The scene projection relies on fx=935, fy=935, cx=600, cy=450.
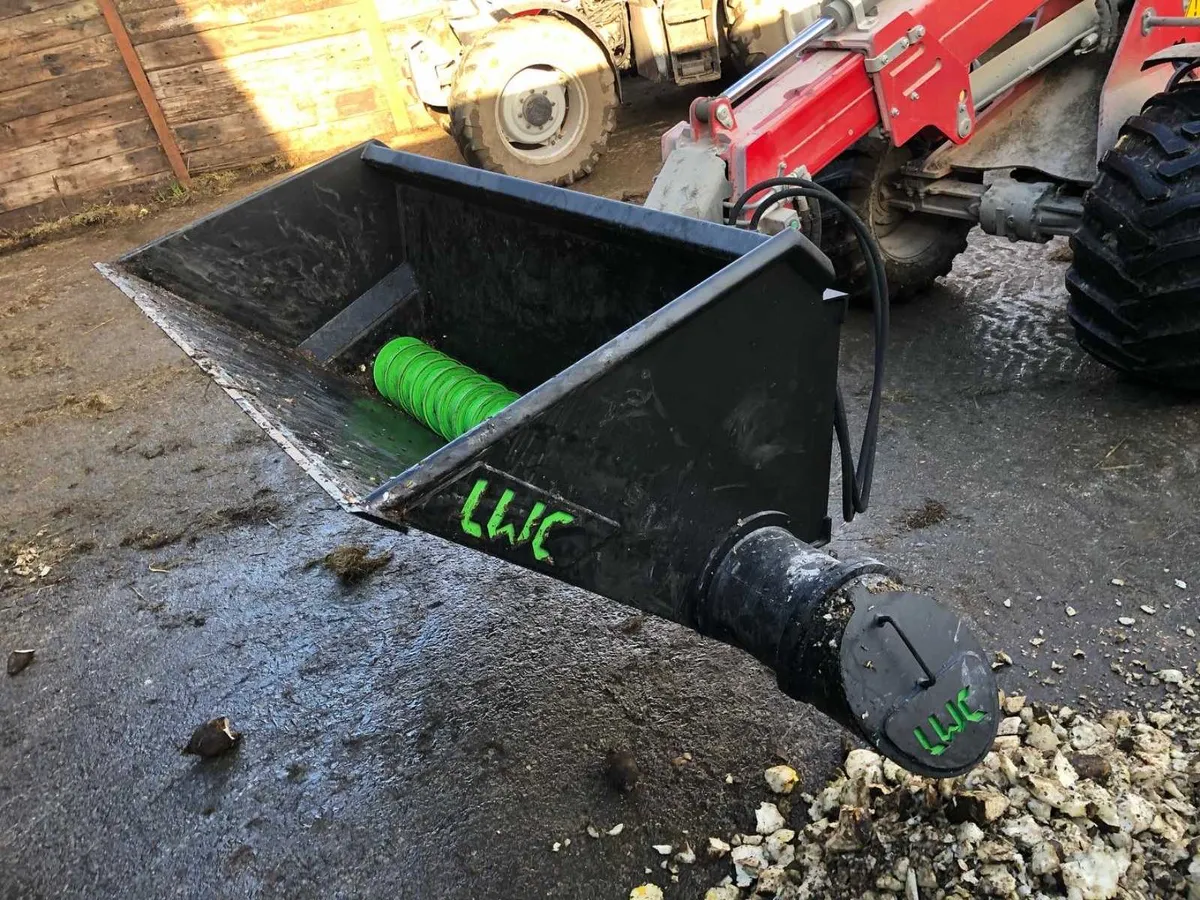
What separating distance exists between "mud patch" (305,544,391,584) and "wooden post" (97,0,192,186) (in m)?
5.80

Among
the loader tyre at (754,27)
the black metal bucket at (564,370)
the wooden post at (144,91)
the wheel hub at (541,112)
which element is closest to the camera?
the black metal bucket at (564,370)

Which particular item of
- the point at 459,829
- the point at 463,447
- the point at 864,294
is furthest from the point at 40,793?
the point at 864,294

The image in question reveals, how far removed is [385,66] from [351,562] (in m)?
6.01

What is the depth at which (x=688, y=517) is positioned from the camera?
1.74m

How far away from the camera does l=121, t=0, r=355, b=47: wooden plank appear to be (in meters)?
7.28

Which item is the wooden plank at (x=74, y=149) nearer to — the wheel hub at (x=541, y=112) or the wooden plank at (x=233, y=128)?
the wooden plank at (x=233, y=128)

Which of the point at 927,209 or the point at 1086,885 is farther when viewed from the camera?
the point at 927,209

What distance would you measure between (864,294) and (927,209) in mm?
453

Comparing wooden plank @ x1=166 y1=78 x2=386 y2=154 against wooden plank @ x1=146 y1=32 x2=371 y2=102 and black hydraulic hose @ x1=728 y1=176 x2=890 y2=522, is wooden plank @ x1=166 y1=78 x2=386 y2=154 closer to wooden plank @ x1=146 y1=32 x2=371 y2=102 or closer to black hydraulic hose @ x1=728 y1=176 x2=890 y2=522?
wooden plank @ x1=146 y1=32 x2=371 y2=102

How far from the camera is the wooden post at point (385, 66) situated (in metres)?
7.65

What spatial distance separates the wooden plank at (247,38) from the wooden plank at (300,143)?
0.68 metres

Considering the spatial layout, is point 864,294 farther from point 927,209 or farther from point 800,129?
point 800,129

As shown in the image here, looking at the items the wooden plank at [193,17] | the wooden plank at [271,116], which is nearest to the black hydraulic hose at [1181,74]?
the wooden plank at [271,116]

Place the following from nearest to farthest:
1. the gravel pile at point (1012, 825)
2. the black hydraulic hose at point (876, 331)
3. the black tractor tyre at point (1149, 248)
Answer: the gravel pile at point (1012, 825), the black hydraulic hose at point (876, 331), the black tractor tyre at point (1149, 248)
